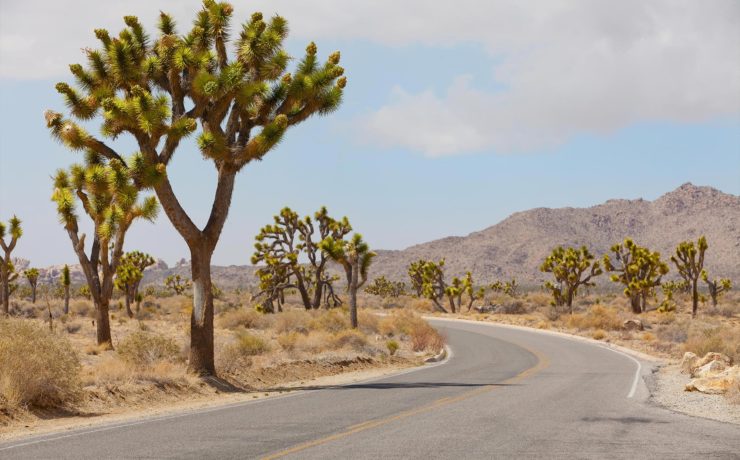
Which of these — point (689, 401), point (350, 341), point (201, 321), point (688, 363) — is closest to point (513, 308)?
point (350, 341)

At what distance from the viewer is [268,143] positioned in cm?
1756

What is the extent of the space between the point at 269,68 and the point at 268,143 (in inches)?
93.0

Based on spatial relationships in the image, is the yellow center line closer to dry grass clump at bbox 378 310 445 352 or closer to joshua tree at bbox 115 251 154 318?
dry grass clump at bbox 378 310 445 352

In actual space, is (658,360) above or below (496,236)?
below

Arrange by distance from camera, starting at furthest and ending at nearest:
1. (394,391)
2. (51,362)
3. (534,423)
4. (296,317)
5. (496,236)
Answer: (496,236), (296,317), (394,391), (51,362), (534,423)

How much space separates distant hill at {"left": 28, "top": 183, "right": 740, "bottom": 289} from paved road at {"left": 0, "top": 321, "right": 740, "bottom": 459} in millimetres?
145139

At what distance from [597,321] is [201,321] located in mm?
33278

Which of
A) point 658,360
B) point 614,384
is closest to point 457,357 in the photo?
point 658,360

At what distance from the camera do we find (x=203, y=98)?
18.1m

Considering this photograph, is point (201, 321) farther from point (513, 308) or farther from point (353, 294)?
point (513, 308)

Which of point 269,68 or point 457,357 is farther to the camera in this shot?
point 457,357

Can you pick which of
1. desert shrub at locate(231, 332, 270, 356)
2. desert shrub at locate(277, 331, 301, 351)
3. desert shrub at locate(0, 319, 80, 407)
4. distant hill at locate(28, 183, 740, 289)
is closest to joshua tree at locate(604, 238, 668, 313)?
desert shrub at locate(277, 331, 301, 351)

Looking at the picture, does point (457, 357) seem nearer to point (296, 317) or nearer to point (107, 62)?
point (296, 317)

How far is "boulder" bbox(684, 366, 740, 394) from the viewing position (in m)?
16.1
